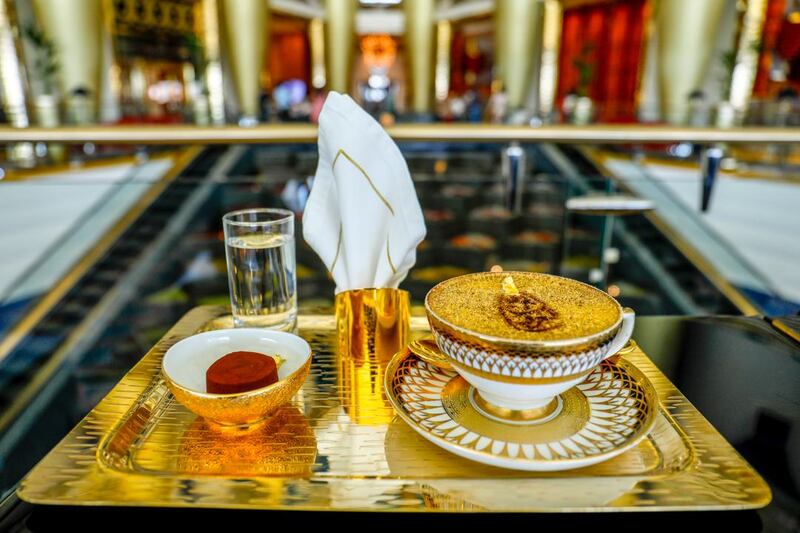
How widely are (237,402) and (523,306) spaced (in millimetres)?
342

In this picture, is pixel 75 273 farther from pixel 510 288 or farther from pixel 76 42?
pixel 76 42

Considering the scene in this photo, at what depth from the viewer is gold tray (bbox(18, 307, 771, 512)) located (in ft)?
1.78

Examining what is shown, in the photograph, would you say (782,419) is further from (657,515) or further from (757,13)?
(757,13)

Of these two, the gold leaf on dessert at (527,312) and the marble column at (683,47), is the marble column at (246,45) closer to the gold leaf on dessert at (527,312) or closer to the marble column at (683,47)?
the marble column at (683,47)

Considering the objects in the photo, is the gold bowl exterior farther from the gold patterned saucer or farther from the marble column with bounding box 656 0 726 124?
the marble column with bounding box 656 0 726 124

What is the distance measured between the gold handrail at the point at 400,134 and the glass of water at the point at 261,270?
1057 mm

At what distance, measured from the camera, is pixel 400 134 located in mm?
2039

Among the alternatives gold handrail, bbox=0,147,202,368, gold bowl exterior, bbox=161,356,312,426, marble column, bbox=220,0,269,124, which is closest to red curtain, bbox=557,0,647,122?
marble column, bbox=220,0,269,124

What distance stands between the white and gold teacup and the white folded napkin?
26 cm

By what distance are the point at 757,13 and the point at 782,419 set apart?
10.9m

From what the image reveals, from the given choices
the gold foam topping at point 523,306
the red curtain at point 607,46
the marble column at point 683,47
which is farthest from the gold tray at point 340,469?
the red curtain at point 607,46

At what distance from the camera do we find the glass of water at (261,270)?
36.7 inches

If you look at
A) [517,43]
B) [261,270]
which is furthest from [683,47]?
[261,270]

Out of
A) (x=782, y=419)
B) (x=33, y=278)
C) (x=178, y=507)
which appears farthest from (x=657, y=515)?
(x=33, y=278)
